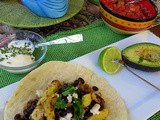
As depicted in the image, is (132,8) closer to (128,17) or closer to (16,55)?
(128,17)

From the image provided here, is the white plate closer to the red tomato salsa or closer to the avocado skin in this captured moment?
the avocado skin

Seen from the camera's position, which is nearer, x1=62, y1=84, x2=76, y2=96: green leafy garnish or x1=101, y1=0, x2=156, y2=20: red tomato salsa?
x1=62, y1=84, x2=76, y2=96: green leafy garnish

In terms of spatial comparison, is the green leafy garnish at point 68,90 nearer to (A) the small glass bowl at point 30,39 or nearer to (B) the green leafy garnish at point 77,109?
(B) the green leafy garnish at point 77,109

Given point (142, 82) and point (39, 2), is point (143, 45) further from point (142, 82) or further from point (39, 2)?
point (39, 2)

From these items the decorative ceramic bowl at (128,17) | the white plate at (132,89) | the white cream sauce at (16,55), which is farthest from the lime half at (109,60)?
the white cream sauce at (16,55)

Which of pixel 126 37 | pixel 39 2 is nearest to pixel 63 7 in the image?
pixel 39 2

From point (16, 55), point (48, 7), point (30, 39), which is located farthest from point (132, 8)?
point (16, 55)

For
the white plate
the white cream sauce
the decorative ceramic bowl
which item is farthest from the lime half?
the white cream sauce
